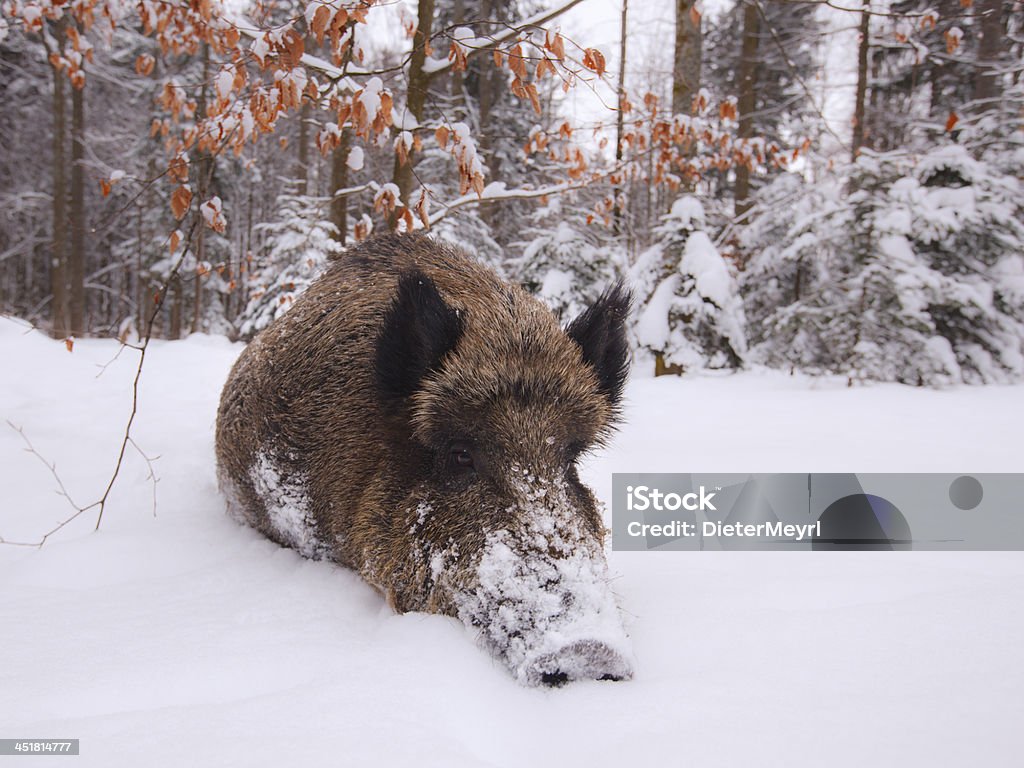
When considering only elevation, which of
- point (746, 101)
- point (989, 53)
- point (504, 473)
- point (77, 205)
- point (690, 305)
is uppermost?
point (989, 53)

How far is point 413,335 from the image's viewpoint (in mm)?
2484

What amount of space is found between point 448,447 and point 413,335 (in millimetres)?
470

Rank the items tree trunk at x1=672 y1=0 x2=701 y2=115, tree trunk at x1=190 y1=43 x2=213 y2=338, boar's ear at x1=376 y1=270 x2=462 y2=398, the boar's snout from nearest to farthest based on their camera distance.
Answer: the boar's snout → boar's ear at x1=376 y1=270 x2=462 y2=398 → tree trunk at x1=190 y1=43 x2=213 y2=338 → tree trunk at x1=672 y1=0 x2=701 y2=115

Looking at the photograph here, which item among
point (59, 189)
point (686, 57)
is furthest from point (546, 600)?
point (59, 189)

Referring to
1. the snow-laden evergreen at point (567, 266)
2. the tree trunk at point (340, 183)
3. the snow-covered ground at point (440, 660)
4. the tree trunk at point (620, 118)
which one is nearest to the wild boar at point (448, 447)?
the snow-covered ground at point (440, 660)

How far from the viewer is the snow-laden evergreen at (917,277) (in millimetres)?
8852

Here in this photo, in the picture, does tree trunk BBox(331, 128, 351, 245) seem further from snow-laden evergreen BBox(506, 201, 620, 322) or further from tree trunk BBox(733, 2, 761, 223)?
tree trunk BBox(733, 2, 761, 223)

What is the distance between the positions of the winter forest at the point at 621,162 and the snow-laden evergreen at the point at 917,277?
4 cm

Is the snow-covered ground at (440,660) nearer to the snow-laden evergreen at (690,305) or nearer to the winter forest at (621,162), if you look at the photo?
the winter forest at (621,162)

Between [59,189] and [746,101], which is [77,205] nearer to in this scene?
[59,189]

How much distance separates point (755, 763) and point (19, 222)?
117 ft

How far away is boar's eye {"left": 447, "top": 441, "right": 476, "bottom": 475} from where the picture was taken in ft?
7.75

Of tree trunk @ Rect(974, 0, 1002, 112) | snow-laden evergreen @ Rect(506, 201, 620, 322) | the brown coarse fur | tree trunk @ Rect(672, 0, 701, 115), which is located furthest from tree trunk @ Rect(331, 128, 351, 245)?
tree trunk @ Rect(974, 0, 1002, 112)

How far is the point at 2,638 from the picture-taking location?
194 centimetres
